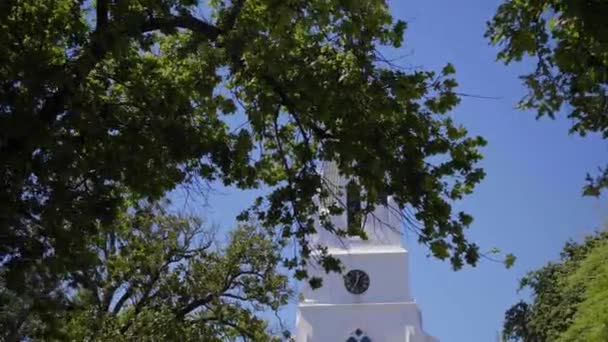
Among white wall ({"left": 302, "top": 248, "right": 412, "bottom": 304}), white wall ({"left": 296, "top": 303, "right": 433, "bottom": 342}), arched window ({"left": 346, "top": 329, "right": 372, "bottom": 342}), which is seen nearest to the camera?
white wall ({"left": 296, "top": 303, "right": 433, "bottom": 342})

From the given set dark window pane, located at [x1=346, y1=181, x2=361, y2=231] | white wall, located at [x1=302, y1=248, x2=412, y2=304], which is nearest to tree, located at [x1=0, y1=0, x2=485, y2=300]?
dark window pane, located at [x1=346, y1=181, x2=361, y2=231]

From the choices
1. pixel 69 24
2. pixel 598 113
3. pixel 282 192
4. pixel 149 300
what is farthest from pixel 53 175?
pixel 149 300

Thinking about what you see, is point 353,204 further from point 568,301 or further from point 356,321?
point 356,321

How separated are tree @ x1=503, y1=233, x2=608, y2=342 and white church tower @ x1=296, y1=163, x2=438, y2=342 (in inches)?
597

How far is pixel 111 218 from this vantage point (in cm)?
867

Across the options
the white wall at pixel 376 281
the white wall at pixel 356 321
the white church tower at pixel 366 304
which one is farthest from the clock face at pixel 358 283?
the white wall at pixel 356 321

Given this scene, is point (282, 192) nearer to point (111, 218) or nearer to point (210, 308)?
point (111, 218)

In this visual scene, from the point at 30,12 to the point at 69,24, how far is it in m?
0.42

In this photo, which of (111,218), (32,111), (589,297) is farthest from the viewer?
(589,297)

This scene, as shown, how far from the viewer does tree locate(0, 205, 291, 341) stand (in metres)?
17.3

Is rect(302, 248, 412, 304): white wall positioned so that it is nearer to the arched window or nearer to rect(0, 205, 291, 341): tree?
the arched window

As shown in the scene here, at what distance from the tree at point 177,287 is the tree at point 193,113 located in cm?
779

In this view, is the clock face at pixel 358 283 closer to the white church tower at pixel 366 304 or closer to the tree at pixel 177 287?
the white church tower at pixel 366 304

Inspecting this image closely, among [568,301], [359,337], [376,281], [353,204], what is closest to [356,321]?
[359,337]
